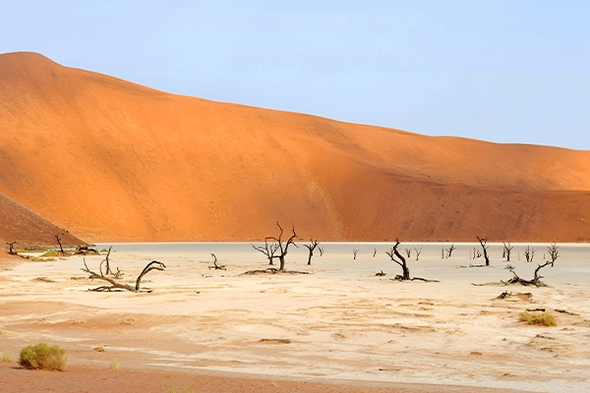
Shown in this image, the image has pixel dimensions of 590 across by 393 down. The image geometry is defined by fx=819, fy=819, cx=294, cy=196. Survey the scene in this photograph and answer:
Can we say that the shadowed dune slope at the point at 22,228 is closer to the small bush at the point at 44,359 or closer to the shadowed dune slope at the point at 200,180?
the shadowed dune slope at the point at 200,180

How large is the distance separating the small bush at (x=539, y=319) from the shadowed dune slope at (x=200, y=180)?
7783cm

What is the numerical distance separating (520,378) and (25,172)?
294 feet

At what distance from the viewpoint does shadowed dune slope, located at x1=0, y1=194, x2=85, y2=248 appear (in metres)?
51.5

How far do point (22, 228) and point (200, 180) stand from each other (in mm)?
52524

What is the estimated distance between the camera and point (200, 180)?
105m

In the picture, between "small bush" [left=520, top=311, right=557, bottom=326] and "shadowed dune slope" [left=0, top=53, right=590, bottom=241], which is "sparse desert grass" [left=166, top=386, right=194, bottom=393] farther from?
"shadowed dune slope" [left=0, top=53, right=590, bottom=241]

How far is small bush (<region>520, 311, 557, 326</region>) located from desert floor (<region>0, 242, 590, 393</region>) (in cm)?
16

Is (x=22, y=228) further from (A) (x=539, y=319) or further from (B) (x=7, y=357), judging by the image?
(B) (x=7, y=357)

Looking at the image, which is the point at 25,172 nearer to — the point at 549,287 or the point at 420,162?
the point at 420,162

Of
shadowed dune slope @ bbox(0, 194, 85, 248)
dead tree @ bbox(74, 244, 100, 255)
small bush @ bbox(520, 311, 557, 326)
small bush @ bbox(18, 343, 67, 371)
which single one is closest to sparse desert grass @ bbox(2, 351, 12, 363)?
small bush @ bbox(18, 343, 67, 371)

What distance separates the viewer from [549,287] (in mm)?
23781

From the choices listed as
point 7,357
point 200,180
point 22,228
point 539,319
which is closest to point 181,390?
point 7,357

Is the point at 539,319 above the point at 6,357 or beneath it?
above

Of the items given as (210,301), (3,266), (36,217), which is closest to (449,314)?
(210,301)
